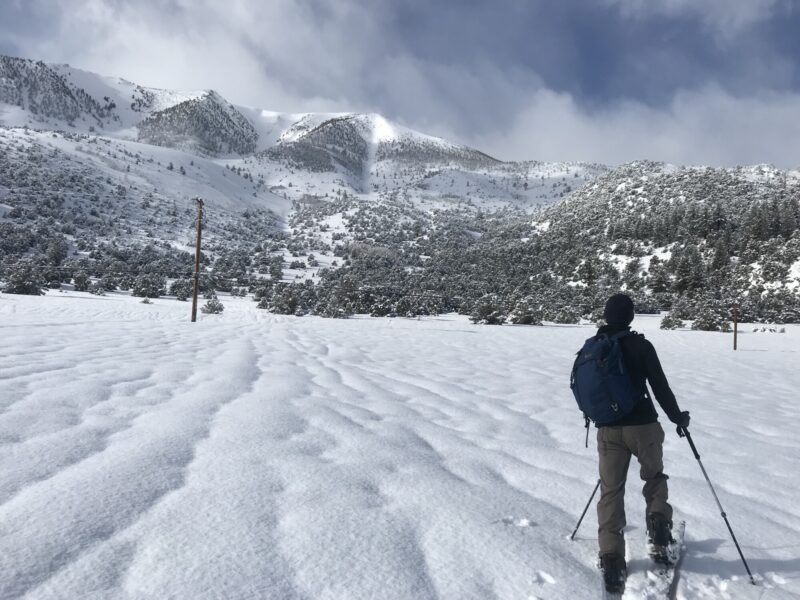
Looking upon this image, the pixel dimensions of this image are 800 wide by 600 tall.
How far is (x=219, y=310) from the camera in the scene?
25328 millimetres

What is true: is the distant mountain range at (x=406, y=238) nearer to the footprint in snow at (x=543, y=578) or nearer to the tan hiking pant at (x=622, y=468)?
the tan hiking pant at (x=622, y=468)

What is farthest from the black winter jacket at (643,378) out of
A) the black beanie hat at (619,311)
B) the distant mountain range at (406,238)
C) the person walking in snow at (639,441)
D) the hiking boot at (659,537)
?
the distant mountain range at (406,238)

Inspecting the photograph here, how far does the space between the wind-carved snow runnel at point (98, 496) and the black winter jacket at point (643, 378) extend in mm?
2942

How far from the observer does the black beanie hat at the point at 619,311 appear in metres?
2.87

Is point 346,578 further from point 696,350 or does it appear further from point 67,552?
point 696,350

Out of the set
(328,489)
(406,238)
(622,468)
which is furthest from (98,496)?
(406,238)

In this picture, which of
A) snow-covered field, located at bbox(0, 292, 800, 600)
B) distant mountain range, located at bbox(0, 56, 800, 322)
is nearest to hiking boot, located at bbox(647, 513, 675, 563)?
snow-covered field, located at bbox(0, 292, 800, 600)

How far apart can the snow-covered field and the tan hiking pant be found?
320mm

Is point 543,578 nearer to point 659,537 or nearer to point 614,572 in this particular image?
point 614,572

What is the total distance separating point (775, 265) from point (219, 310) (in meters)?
51.9

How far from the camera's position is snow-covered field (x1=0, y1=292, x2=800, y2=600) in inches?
90.2

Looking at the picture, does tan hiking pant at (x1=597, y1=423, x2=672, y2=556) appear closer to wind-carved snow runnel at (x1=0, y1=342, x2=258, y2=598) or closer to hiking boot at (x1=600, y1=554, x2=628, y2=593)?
hiking boot at (x1=600, y1=554, x2=628, y2=593)

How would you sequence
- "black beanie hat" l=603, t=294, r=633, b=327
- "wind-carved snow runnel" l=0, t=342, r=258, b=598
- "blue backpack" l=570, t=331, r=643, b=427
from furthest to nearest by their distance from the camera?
"black beanie hat" l=603, t=294, r=633, b=327 → "blue backpack" l=570, t=331, r=643, b=427 → "wind-carved snow runnel" l=0, t=342, r=258, b=598

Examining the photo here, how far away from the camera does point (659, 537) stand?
274 cm
